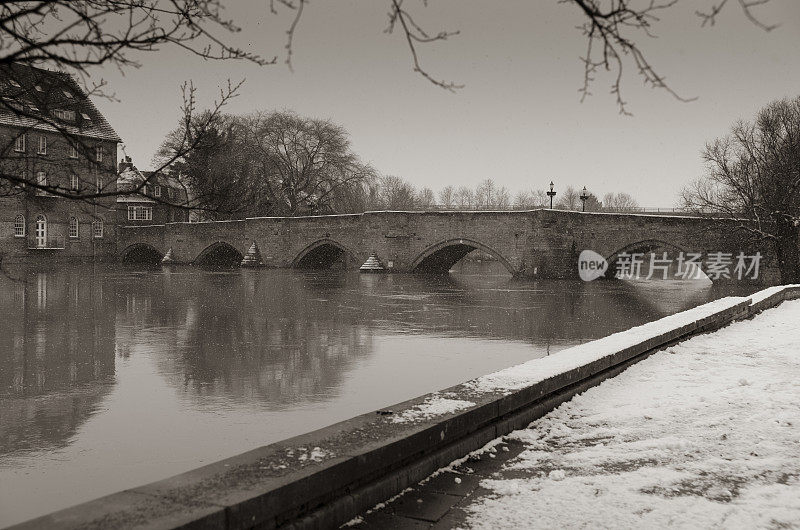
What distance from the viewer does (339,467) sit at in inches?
115

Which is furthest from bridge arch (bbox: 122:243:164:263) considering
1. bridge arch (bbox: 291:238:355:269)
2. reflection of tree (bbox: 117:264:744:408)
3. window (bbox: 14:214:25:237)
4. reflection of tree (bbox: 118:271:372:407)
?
reflection of tree (bbox: 118:271:372:407)

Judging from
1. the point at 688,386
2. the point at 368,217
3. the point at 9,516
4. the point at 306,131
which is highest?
the point at 306,131

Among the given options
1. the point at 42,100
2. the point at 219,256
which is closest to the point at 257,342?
the point at 42,100

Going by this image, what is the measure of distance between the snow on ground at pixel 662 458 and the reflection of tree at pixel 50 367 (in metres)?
3.49

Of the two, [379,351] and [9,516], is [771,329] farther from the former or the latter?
[9,516]

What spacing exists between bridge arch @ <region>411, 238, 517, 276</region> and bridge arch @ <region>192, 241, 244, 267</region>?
12.7 meters

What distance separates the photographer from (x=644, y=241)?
97.1 feet

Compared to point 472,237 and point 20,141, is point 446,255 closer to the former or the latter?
point 472,237

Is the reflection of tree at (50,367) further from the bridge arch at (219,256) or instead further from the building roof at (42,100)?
the bridge arch at (219,256)

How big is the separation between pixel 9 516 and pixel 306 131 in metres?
45.7

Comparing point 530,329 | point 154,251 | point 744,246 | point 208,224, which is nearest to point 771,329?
point 530,329

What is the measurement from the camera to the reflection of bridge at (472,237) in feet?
95.1

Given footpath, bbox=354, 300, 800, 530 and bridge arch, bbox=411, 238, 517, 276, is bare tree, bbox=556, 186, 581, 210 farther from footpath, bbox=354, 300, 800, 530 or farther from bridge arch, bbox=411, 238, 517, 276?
footpath, bbox=354, 300, 800, 530

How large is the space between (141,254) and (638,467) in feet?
A: 163
